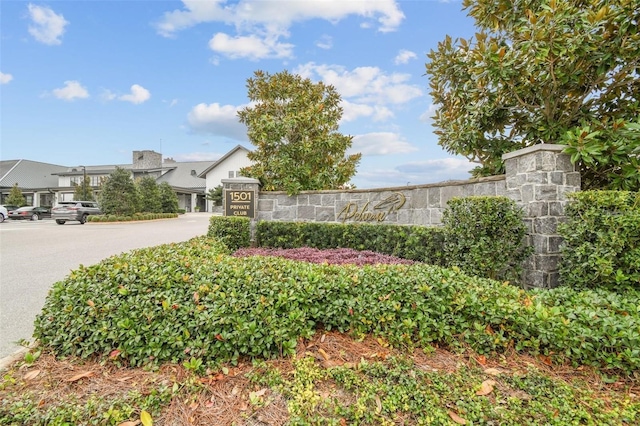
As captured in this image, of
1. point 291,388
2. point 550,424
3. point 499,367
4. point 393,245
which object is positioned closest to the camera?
point 550,424

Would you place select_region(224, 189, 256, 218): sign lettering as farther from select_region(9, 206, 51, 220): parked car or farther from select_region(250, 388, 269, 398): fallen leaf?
select_region(9, 206, 51, 220): parked car

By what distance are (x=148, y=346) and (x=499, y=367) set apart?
271 centimetres

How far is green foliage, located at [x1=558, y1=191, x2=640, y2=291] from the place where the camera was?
10.7ft

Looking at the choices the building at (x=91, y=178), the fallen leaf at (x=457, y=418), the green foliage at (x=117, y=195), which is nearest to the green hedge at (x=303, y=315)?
the fallen leaf at (x=457, y=418)

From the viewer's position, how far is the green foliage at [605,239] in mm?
3260

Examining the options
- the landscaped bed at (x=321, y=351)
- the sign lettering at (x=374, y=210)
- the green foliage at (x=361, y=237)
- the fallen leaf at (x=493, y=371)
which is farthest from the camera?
the sign lettering at (x=374, y=210)

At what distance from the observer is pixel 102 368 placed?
8.24 feet

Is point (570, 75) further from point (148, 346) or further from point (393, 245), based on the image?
point (148, 346)

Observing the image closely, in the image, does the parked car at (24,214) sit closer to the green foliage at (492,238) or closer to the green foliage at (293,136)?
the green foliage at (293,136)

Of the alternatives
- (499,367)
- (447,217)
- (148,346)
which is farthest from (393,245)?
(148,346)

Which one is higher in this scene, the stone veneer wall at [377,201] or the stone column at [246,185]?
the stone column at [246,185]

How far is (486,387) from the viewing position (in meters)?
2.16

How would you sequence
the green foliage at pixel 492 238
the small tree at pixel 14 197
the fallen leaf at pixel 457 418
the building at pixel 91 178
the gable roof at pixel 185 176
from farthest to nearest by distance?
the gable roof at pixel 185 176, the building at pixel 91 178, the small tree at pixel 14 197, the green foliage at pixel 492 238, the fallen leaf at pixel 457 418

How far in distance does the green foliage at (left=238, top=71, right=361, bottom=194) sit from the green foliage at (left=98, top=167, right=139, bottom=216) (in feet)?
50.3
